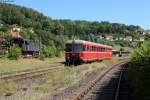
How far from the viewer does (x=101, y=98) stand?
18.4 metres

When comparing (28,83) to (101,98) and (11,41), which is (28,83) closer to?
(101,98)

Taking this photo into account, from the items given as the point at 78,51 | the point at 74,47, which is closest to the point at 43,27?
the point at 74,47

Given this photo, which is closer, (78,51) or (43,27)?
(78,51)

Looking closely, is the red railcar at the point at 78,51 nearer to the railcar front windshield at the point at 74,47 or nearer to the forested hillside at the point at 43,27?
the railcar front windshield at the point at 74,47

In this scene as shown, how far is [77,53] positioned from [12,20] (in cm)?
12506

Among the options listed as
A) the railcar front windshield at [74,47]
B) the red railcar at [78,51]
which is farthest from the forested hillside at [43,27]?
the railcar front windshield at [74,47]

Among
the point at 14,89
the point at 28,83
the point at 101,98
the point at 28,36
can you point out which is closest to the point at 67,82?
the point at 28,83

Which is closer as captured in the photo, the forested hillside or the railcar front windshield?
the railcar front windshield

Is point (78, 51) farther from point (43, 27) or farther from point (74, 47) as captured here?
point (43, 27)

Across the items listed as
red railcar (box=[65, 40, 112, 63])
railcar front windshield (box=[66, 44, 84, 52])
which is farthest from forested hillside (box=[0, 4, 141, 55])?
railcar front windshield (box=[66, 44, 84, 52])

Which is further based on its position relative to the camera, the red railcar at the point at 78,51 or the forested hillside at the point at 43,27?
the forested hillside at the point at 43,27

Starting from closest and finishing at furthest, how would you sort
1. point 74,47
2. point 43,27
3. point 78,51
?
point 78,51 → point 74,47 → point 43,27

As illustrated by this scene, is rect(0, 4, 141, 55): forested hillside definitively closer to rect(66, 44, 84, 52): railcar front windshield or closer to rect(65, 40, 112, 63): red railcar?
rect(65, 40, 112, 63): red railcar

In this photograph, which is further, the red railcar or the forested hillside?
the forested hillside
